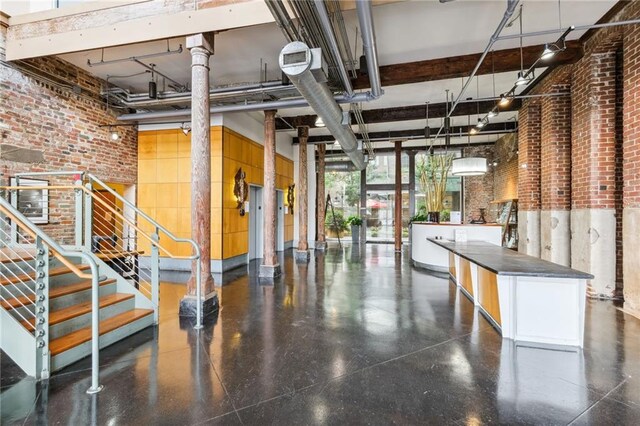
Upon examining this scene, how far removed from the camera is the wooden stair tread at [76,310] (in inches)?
111

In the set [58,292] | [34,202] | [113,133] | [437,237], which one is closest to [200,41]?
[58,292]

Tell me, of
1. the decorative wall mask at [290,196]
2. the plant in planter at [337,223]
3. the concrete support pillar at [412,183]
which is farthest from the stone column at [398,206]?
the decorative wall mask at [290,196]

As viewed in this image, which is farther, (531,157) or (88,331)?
(531,157)

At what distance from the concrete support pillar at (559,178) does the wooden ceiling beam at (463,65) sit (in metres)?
1.00

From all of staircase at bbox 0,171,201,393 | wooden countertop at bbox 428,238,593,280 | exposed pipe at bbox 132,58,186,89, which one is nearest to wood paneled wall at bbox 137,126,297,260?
exposed pipe at bbox 132,58,186,89

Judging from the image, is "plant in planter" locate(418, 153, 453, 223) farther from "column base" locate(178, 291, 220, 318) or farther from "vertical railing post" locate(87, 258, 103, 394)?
"vertical railing post" locate(87, 258, 103, 394)

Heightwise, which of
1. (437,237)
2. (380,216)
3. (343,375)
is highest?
(380,216)

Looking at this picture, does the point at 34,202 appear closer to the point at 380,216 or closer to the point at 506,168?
the point at 380,216

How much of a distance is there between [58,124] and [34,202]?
1457 millimetres

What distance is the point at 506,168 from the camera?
998cm

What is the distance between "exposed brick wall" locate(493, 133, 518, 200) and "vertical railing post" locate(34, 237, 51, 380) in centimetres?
1064

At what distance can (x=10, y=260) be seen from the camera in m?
3.05

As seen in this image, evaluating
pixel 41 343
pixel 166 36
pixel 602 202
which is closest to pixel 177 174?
pixel 166 36

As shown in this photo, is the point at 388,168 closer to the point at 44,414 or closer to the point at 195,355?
the point at 195,355
